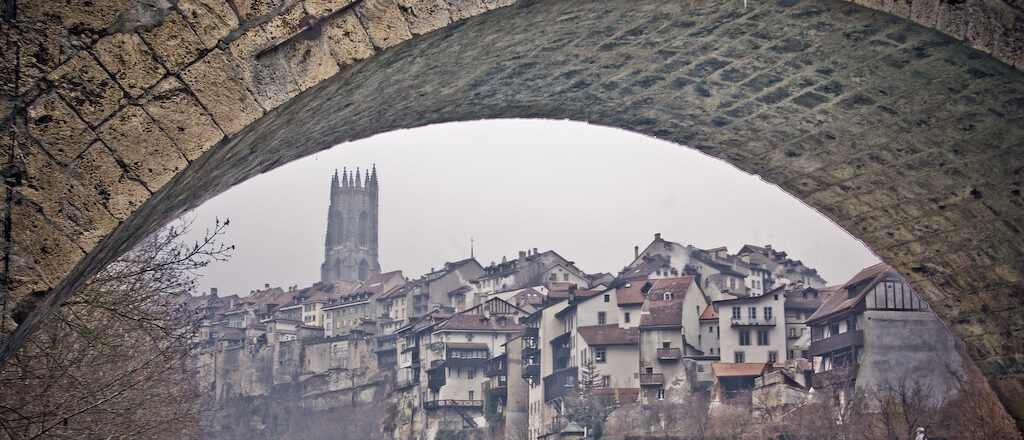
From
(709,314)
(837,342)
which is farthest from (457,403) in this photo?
(837,342)

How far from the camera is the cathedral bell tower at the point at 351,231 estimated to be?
121m

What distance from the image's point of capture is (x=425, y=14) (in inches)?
146

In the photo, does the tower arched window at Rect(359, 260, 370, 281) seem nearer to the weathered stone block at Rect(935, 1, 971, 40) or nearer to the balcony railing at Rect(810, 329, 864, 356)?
the balcony railing at Rect(810, 329, 864, 356)

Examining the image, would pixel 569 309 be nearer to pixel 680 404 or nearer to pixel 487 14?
pixel 680 404

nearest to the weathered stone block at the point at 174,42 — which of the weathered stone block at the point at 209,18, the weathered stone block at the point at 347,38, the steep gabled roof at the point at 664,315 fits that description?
the weathered stone block at the point at 209,18

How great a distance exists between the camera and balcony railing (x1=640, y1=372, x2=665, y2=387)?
1822 inches

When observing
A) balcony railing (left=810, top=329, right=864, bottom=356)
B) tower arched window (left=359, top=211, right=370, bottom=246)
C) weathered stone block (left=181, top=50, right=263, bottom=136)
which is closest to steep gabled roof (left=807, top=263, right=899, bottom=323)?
balcony railing (left=810, top=329, right=864, bottom=356)

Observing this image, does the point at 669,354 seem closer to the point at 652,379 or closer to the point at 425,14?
the point at 652,379

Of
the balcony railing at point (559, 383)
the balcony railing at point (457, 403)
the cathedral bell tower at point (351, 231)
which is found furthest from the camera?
the cathedral bell tower at point (351, 231)

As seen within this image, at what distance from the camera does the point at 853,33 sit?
4.97m

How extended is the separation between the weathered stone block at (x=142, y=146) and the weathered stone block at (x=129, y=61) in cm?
8

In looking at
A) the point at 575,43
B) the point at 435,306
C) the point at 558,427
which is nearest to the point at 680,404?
the point at 558,427

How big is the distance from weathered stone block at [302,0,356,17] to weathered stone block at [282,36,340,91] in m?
0.09

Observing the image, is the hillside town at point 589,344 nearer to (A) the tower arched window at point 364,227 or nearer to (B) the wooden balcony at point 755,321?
(B) the wooden balcony at point 755,321
